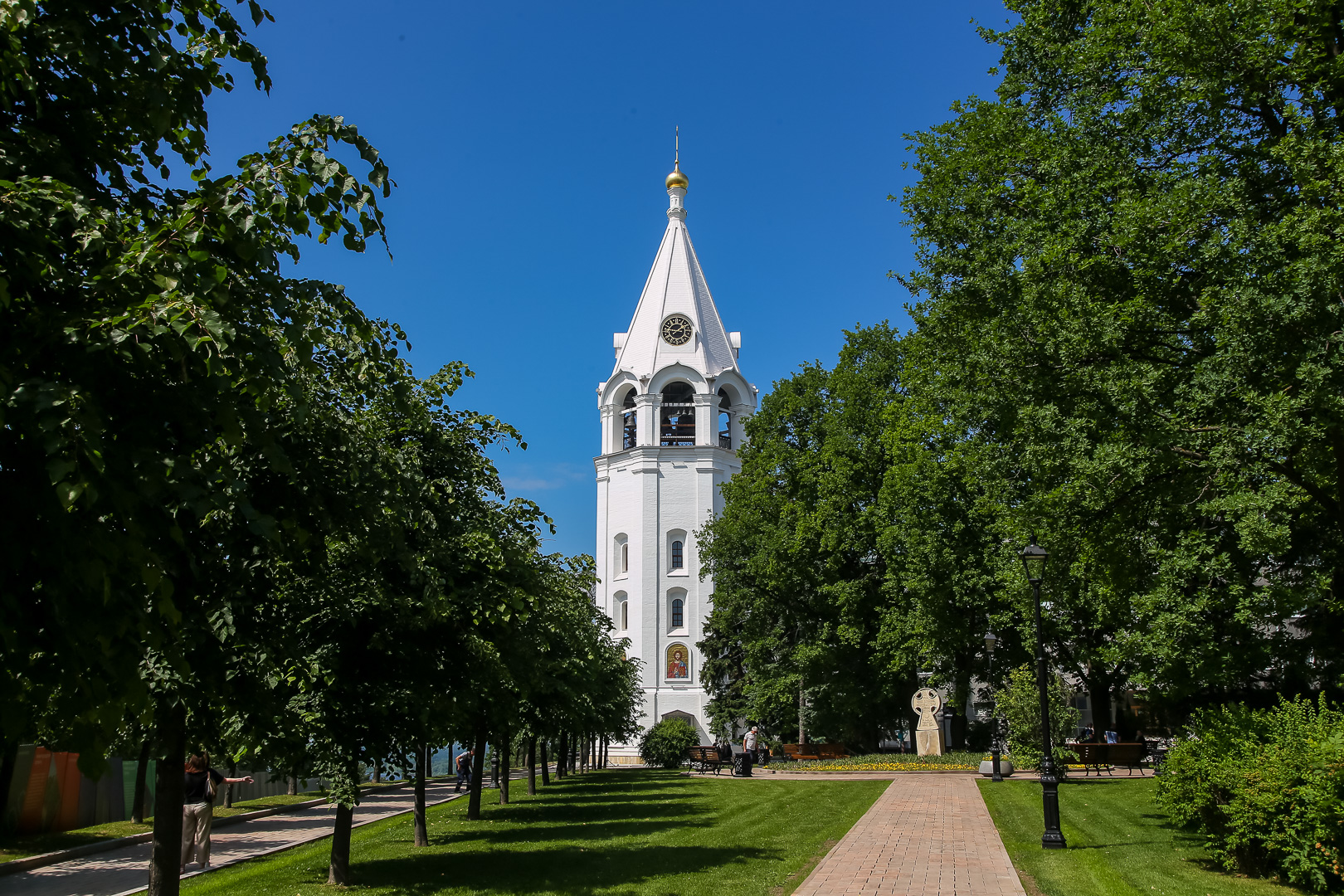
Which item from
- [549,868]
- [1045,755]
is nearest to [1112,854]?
[1045,755]

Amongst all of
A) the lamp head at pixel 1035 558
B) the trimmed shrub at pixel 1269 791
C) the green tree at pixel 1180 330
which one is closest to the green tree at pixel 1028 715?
the green tree at pixel 1180 330

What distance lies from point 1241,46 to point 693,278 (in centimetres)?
5070

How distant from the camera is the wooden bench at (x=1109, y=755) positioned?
2728cm

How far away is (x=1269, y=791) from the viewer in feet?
32.9

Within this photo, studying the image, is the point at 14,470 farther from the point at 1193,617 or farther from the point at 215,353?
the point at 1193,617

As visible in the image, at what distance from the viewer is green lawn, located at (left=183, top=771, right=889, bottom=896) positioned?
12.3 metres

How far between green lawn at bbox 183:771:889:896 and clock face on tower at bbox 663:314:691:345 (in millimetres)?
40172

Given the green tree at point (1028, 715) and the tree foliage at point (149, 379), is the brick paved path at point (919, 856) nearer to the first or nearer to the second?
the green tree at point (1028, 715)

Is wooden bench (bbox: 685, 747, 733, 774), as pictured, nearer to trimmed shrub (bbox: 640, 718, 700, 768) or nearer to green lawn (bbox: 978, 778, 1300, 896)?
trimmed shrub (bbox: 640, 718, 700, 768)

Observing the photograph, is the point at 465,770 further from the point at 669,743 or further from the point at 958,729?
the point at 669,743

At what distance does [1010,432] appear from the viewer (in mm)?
18109

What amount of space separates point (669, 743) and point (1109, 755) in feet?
84.6

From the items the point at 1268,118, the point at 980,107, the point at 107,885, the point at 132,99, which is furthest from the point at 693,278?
the point at 132,99

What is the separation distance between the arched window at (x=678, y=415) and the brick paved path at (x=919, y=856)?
43.1 meters
